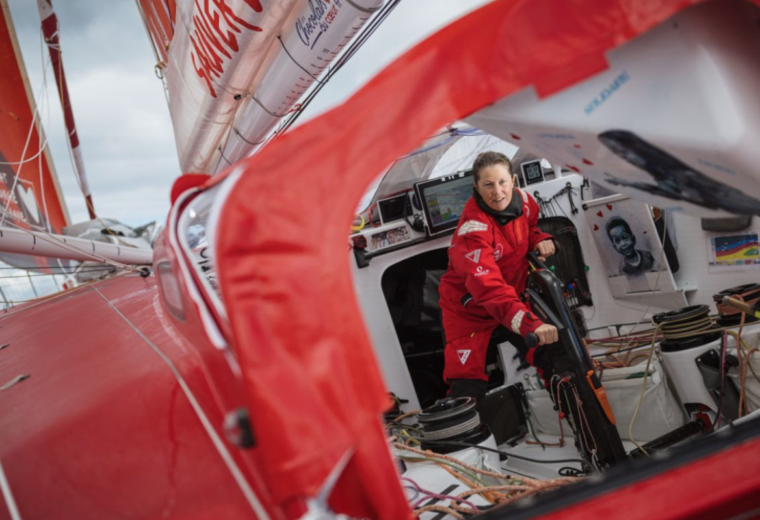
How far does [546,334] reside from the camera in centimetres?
209

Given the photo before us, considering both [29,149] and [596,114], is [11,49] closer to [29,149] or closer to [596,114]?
[29,149]

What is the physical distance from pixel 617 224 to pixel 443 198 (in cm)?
104

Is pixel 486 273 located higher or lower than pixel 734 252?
higher

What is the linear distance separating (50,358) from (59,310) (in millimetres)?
1330

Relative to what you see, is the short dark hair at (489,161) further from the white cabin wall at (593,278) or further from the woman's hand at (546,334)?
the white cabin wall at (593,278)

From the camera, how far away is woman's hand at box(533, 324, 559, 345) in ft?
6.86

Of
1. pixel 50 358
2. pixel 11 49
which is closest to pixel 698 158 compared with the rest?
pixel 50 358

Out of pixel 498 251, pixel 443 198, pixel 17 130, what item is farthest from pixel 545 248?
pixel 17 130

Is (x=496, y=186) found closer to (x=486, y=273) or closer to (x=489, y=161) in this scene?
(x=489, y=161)

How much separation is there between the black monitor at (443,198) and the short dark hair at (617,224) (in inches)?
33.6

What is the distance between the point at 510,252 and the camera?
2.57 metres

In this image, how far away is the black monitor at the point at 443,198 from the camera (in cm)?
350

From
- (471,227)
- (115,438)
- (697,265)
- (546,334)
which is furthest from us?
(697,265)

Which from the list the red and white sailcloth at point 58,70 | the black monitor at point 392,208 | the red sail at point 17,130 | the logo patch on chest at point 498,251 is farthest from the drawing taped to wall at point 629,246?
the red sail at point 17,130
